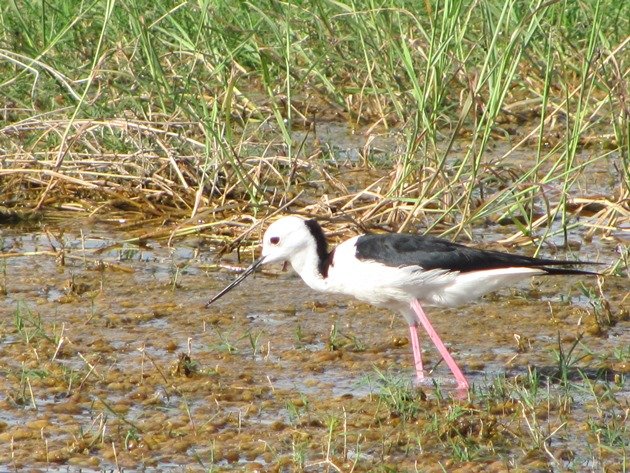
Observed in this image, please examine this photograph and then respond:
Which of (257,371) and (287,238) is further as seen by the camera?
(287,238)

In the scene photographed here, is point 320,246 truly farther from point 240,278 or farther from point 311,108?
point 311,108

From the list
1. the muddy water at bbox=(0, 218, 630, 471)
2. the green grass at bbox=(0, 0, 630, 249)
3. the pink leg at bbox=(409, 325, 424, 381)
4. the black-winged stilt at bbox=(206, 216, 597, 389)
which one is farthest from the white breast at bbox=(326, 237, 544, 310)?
the green grass at bbox=(0, 0, 630, 249)

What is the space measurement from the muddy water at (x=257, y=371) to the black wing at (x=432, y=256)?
0.36m

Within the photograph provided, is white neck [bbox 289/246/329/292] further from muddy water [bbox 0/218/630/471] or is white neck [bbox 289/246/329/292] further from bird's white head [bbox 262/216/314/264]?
muddy water [bbox 0/218/630/471]

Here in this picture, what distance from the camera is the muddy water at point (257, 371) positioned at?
3340 mm

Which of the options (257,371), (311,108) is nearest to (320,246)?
(257,371)

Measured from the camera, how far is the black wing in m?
4.08

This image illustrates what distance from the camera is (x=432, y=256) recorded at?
13.6ft

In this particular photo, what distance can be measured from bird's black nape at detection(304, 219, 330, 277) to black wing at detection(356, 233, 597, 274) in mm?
168

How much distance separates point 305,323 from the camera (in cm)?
467

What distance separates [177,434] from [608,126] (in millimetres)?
4560

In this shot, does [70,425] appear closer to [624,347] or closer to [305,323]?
[305,323]

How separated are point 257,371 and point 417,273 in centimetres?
62

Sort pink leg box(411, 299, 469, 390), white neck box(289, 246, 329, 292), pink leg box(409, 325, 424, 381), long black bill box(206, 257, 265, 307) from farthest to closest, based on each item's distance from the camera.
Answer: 1. long black bill box(206, 257, 265, 307)
2. white neck box(289, 246, 329, 292)
3. pink leg box(409, 325, 424, 381)
4. pink leg box(411, 299, 469, 390)
